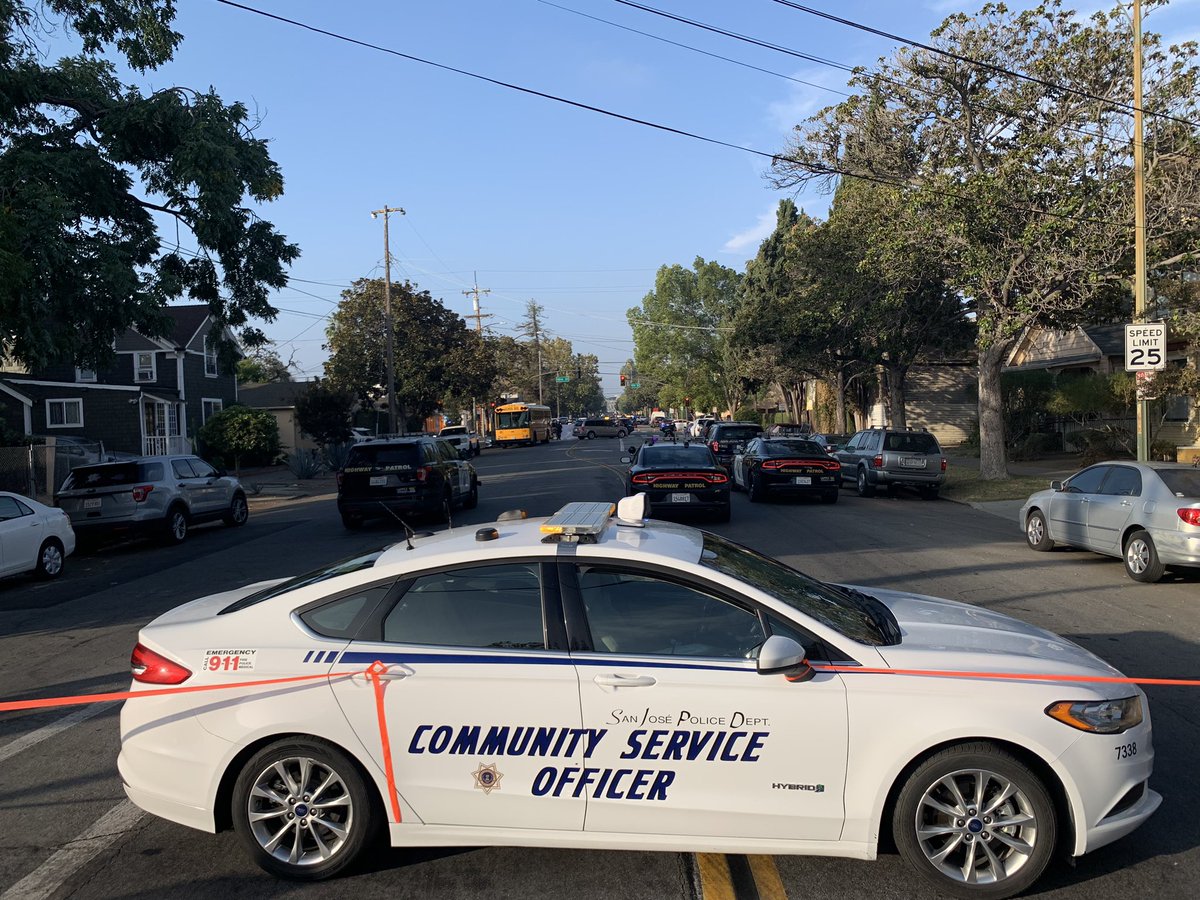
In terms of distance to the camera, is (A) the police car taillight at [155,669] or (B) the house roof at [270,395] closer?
(A) the police car taillight at [155,669]

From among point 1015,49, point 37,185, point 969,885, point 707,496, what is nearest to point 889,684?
point 969,885

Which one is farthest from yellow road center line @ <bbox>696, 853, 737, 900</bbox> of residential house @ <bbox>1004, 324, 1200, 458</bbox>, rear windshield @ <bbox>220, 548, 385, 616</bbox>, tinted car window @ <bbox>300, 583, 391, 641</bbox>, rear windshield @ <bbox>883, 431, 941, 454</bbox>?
residential house @ <bbox>1004, 324, 1200, 458</bbox>

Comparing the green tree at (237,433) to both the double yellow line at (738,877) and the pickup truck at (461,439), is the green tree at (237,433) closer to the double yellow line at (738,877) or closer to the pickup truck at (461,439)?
the pickup truck at (461,439)

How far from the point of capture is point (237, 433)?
124ft

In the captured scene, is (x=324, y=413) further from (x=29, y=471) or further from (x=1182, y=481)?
(x=1182, y=481)

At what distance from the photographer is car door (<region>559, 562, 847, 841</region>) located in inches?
152

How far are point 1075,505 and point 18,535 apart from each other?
13.8 metres

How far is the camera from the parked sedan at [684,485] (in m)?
16.4

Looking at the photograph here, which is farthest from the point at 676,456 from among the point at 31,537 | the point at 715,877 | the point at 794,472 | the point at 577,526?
the point at 715,877

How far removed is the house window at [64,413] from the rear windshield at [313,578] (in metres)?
34.7

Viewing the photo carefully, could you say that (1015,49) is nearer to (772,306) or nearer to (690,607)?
(772,306)

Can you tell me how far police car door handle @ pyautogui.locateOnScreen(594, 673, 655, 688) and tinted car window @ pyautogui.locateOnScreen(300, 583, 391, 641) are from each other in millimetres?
1086

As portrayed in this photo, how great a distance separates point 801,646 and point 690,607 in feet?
1.69

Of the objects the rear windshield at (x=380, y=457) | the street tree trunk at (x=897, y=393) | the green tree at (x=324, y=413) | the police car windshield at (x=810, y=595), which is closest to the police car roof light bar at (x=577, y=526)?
the police car windshield at (x=810, y=595)
